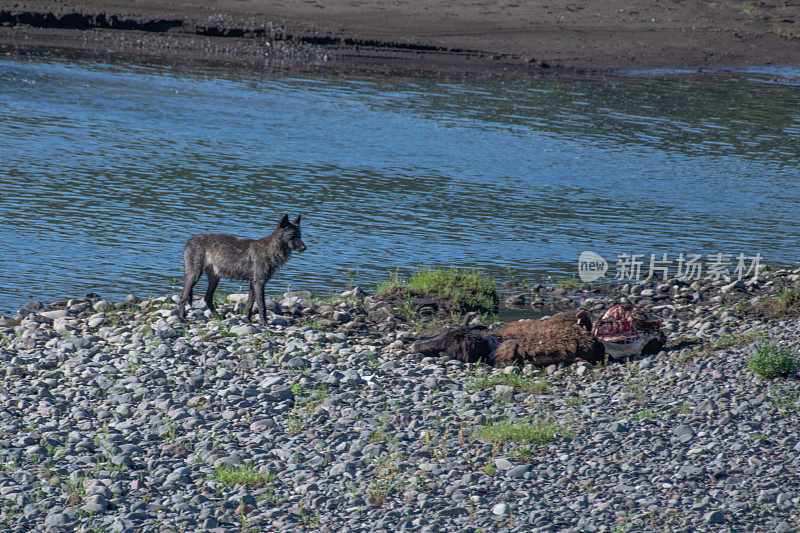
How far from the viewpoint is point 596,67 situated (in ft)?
149

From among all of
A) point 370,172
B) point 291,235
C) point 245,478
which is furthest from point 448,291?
point 370,172

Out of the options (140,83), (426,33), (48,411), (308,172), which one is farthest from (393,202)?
(426,33)

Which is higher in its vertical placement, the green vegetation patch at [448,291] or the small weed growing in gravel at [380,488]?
the green vegetation patch at [448,291]

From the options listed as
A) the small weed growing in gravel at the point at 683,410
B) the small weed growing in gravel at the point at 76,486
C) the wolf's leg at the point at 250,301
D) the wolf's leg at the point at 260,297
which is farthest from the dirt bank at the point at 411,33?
the small weed growing in gravel at the point at 76,486

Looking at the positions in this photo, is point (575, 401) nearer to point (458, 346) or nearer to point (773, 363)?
point (458, 346)

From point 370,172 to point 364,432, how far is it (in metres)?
16.9

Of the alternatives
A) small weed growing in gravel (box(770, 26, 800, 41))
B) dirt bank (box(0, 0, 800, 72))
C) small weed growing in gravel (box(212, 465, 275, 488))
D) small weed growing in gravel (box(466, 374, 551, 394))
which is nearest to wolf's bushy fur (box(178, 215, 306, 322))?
small weed growing in gravel (box(466, 374, 551, 394))

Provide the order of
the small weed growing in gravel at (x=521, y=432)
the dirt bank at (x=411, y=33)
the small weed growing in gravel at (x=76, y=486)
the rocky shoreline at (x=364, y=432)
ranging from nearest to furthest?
the rocky shoreline at (x=364, y=432) < the small weed growing in gravel at (x=76, y=486) < the small weed growing in gravel at (x=521, y=432) < the dirt bank at (x=411, y=33)

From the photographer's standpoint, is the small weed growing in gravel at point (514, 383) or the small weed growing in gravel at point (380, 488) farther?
the small weed growing in gravel at point (514, 383)

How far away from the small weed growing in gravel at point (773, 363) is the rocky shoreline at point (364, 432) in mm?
102

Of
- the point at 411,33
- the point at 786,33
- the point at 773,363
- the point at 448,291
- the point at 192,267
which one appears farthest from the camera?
the point at 786,33

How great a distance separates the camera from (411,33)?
46.3m

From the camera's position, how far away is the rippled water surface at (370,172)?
18.4m

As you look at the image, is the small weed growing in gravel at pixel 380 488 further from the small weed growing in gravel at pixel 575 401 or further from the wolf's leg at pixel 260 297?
the wolf's leg at pixel 260 297
